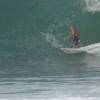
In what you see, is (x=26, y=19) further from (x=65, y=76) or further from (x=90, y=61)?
(x=65, y=76)

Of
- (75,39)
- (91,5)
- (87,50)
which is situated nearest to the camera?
(87,50)

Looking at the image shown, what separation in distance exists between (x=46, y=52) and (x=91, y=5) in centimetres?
389

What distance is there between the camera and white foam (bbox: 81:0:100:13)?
20663 millimetres

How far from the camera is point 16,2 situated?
70.7ft

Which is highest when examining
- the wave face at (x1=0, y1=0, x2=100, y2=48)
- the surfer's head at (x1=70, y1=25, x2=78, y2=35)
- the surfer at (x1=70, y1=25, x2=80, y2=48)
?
the wave face at (x1=0, y1=0, x2=100, y2=48)

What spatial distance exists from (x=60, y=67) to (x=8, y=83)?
10.8ft

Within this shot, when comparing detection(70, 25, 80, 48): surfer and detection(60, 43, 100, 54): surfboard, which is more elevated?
detection(70, 25, 80, 48): surfer

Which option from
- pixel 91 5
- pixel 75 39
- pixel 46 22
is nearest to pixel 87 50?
pixel 75 39

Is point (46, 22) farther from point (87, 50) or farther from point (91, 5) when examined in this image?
point (87, 50)

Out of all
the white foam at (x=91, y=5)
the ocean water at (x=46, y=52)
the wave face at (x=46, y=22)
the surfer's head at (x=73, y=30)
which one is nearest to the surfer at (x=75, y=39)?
the surfer's head at (x=73, y=30)

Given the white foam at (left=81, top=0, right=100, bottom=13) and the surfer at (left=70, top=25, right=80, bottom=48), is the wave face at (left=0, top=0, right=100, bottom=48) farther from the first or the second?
the surfer at (left=70, top=25, right=80, bottom=48)

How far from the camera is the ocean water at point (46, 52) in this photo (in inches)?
365

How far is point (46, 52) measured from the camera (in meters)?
17.9

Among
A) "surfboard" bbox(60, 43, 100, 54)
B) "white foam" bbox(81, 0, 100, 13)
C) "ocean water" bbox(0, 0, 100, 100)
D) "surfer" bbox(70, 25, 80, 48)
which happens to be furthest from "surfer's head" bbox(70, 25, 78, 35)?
"white foam" bbox(81, 0, 100, 13)
